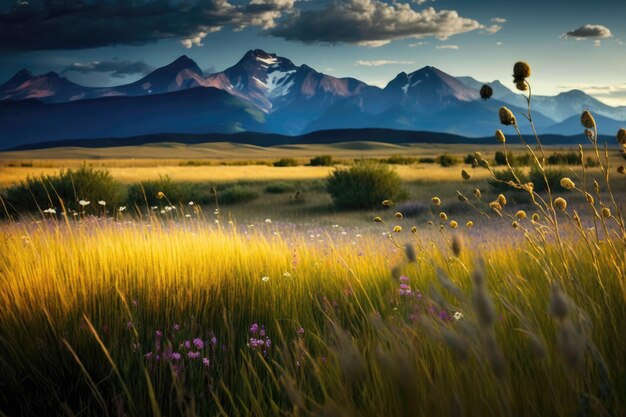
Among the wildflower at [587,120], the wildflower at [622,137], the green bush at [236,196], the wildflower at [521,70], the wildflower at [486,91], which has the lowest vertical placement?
the green bush at [236,196]

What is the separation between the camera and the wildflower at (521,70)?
2.56 meters

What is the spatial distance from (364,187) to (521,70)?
46.0 feet

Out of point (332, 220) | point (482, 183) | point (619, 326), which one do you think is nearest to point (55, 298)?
point (619, 326)

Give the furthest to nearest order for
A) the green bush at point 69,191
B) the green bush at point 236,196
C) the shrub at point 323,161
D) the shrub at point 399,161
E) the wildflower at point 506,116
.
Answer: the shrub at point 323,161 → the shrub at point 399,161 → the green bush at point 236,196 → the green bush at point 69,191 → the wildflower at point 506,116

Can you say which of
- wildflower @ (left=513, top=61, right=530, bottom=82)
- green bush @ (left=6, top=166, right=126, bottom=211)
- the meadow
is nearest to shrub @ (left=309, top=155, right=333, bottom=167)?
green bush @ (left=6, top=166, right=126, bottom=211)

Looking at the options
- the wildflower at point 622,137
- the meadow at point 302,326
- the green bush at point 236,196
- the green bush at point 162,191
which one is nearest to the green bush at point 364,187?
the green bush at point 236,196

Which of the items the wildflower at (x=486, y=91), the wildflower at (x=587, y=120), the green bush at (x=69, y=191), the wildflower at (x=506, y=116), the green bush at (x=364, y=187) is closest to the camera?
the wildflower at (x=587, y=120)

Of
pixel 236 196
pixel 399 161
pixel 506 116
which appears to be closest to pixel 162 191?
pixel 236 196

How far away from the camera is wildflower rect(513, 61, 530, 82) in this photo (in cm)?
256

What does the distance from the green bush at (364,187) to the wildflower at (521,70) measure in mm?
13479

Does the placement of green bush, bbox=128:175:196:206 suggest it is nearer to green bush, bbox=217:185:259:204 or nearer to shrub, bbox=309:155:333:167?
green bush, bbox=217:185:259:204

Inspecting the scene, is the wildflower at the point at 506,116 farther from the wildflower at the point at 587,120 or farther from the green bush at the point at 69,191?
the green bush at the point at 69,191

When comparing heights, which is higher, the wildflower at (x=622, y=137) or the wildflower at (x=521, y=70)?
the wildflower at (x=521, y=70)

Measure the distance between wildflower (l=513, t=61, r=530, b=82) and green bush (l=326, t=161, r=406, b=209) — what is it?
531 inches
